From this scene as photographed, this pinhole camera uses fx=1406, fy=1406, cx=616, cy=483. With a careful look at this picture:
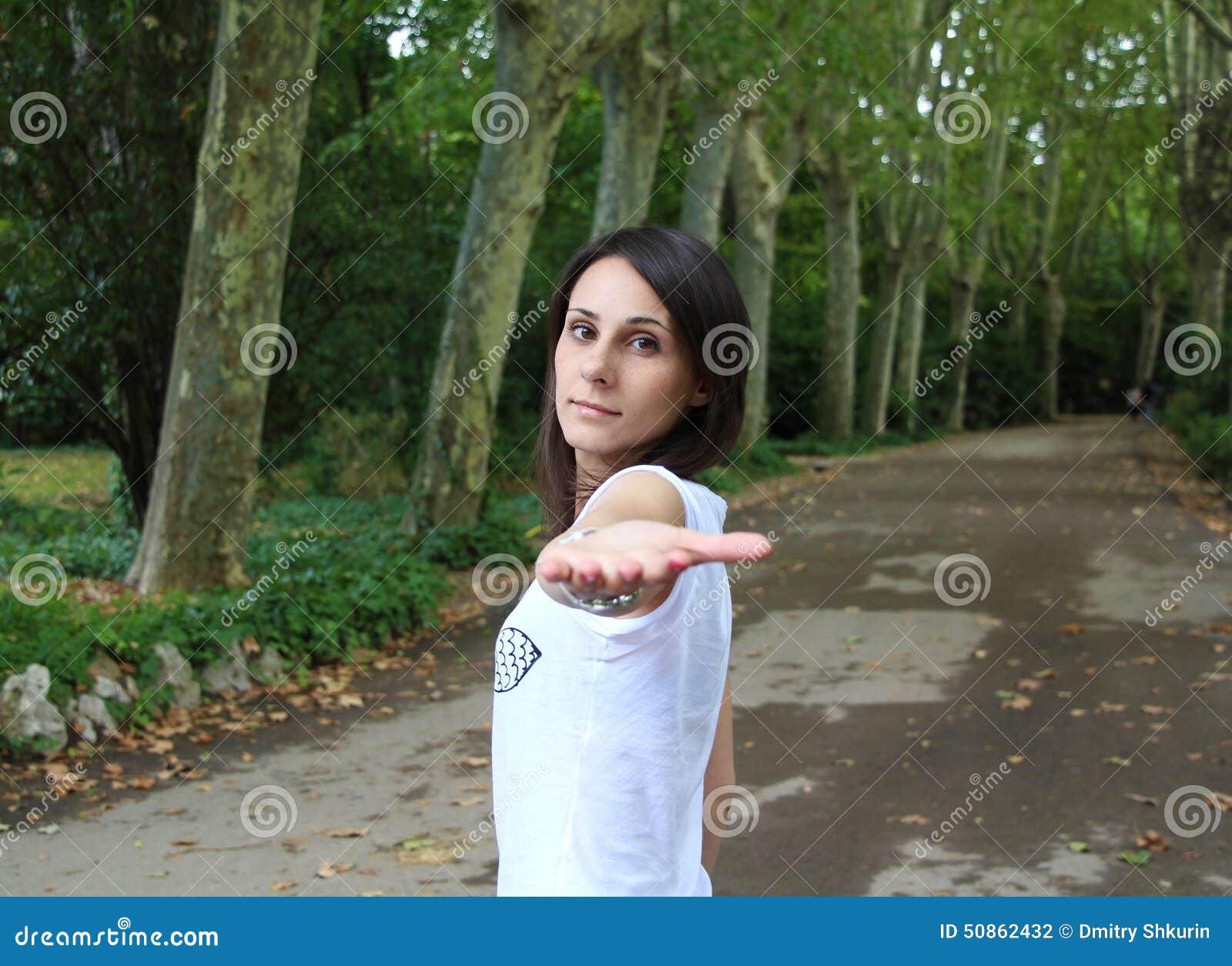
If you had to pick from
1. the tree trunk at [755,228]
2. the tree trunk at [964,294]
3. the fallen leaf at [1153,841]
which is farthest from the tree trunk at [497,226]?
the tree trunk at [964,294]

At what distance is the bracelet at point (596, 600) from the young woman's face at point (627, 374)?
46 centimetres

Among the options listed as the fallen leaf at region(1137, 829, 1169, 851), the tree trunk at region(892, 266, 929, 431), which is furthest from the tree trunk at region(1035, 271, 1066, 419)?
the fallen leaf at region(1137, 829, 1169, 851)

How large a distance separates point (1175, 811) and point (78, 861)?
496cm

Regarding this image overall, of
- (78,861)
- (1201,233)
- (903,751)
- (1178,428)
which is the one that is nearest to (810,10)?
(1201,233)

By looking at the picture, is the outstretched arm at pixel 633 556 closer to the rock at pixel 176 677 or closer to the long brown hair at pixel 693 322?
the long brown hair at pixel 693 322

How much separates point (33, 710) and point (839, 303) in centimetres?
2789

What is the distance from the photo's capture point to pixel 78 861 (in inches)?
234

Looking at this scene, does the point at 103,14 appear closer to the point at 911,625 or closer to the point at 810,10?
the point at 911,625

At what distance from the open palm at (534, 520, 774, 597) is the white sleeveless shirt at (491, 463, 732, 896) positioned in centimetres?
26

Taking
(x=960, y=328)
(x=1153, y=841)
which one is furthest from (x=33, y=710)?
(x=960, y=328)

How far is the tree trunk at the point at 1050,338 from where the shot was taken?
176 ft

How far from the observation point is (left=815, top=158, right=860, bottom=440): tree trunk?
3209 cm

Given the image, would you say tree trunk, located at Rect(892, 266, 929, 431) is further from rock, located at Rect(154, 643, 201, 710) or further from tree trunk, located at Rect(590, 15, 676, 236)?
rock, located at Rect(154, 643, 201, 710)

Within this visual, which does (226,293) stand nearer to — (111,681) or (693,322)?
(111,681)
